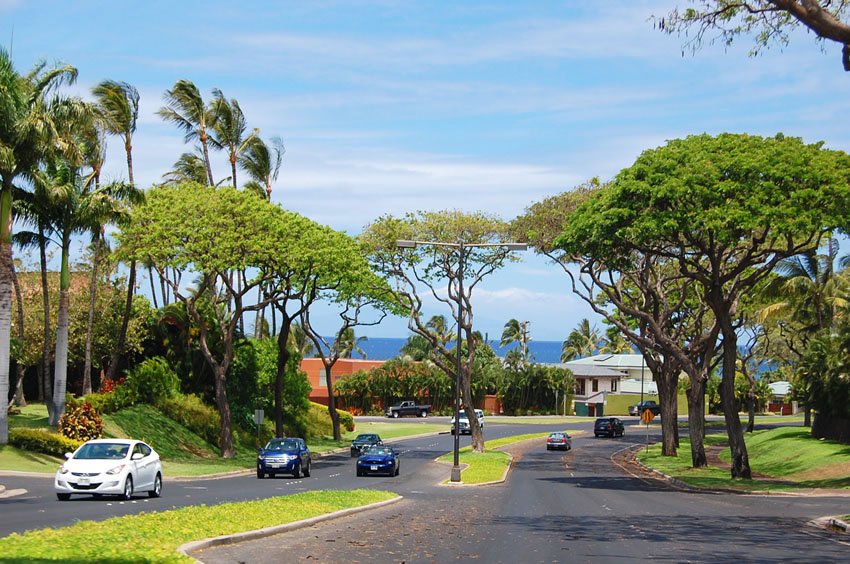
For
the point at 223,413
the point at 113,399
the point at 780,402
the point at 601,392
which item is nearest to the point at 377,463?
the point at 223,413

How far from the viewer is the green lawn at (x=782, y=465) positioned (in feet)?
120

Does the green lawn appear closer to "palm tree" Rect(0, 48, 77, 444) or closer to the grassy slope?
the grassy slope

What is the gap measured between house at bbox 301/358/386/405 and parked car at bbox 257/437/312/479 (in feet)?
191

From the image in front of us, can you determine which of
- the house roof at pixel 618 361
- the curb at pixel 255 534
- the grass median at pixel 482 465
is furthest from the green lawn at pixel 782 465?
the house roof at pixel 618 361

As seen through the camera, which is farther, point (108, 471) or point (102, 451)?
point (102, 451)

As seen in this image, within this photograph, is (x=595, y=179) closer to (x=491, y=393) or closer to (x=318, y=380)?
(x=318, y=380)

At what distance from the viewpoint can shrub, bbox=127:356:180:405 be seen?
49344 millimetres

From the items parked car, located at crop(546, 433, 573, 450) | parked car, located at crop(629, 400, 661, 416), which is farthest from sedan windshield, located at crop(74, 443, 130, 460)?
parked car, located at crop(629, 400, 661, 416)

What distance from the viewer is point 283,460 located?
1553 inches

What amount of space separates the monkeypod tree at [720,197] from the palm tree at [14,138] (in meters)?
19.0

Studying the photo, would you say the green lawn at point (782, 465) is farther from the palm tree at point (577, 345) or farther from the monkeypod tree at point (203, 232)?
the palm tree at point (577, 345)

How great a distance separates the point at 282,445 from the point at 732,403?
18.5 meters

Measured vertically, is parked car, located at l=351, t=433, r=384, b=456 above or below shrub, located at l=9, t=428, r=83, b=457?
below

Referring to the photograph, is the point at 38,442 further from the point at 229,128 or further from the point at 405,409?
the point at 405,409
